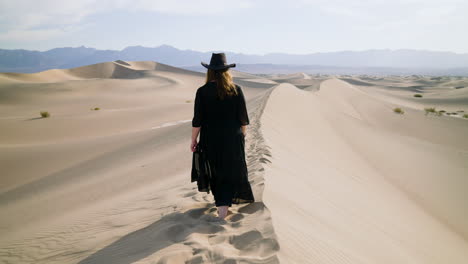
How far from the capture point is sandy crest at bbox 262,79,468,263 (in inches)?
127

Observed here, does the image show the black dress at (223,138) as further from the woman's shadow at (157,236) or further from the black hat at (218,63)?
the woman's shadow at (157,236)

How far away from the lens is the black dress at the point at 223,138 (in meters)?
2.90

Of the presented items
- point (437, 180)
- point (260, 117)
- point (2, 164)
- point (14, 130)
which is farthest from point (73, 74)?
point (437, 180)

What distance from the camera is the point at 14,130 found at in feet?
43.7

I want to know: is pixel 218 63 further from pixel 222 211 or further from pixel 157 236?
pixel 157 236

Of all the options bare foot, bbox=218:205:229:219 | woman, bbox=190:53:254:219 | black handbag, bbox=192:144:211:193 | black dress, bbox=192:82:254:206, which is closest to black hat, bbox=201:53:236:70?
woman, bbox=190:53:254:219

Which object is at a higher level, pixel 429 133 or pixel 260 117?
pixel 260 117

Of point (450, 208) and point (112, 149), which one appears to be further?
point (112, 149)

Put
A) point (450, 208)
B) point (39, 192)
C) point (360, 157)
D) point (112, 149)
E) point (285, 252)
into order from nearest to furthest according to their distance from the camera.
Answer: point (285, 252)
point (450, 208)
point (39, 192)
point (360, 157)
point (112, 149)

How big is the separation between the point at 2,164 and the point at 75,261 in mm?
8307

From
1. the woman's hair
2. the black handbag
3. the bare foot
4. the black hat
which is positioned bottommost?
the bare foot

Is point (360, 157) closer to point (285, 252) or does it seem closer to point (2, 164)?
point (285, 252)

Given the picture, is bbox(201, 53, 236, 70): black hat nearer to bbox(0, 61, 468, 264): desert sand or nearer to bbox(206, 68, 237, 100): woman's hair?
bbox(206, 68, 237, 100): woman's hair

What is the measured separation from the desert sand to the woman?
0.32 metres
